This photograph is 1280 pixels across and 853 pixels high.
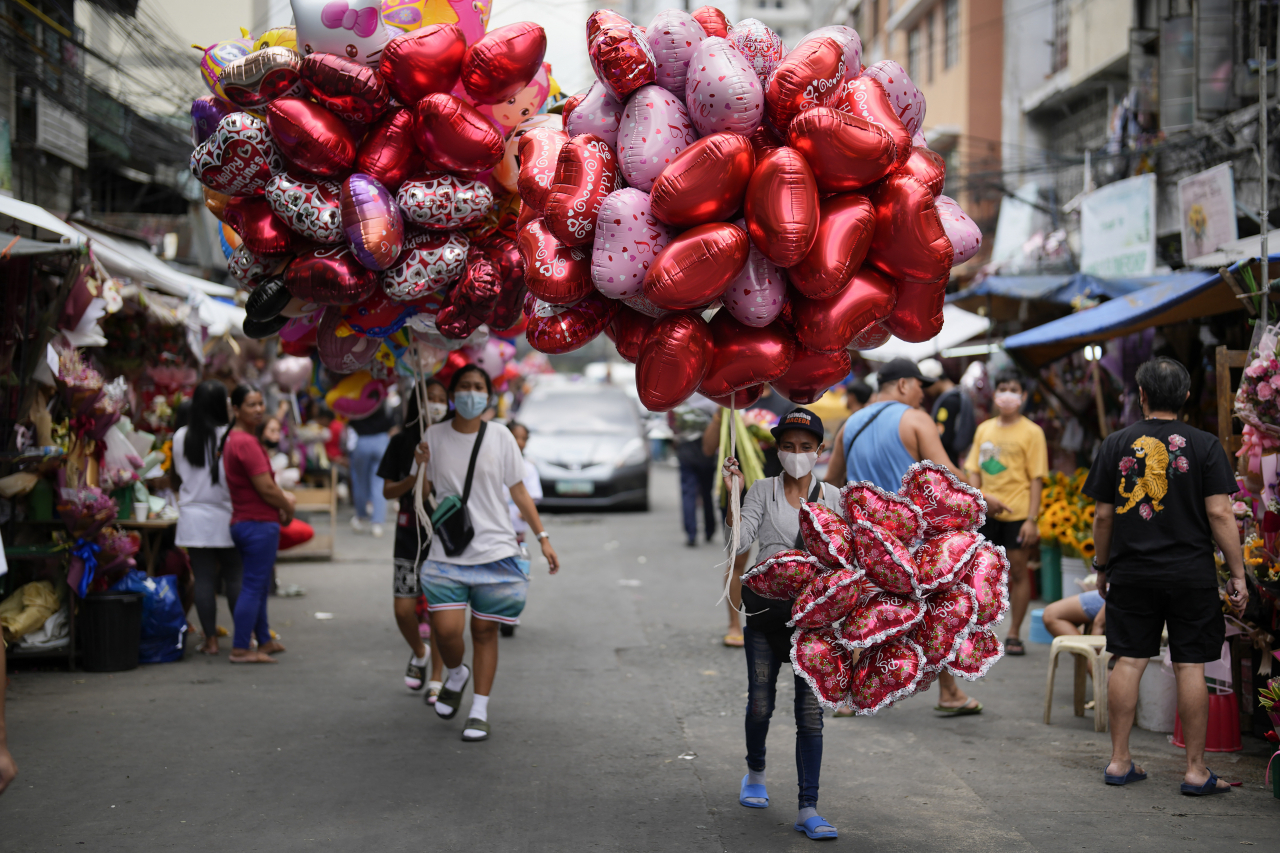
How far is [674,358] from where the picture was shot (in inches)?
148

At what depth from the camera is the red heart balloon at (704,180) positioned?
11.7 feet

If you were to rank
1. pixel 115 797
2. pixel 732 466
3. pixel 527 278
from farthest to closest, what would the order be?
pixel 115 797 < pixel 732 466 < pixel 527 278

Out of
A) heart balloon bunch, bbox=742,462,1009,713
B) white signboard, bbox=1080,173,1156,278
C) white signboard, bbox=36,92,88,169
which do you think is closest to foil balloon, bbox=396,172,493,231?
heart balloon bunch, bbox=742,462,1009,713

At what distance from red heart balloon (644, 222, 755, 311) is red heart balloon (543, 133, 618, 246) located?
0.34 m

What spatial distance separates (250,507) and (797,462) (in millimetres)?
Answer: 4165

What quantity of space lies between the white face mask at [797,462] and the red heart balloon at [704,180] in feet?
3.74

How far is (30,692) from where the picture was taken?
6211 mm

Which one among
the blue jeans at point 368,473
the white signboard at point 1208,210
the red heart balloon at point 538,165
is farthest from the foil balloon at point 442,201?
the blue jeans at point 368,473

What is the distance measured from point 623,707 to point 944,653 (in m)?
2.88

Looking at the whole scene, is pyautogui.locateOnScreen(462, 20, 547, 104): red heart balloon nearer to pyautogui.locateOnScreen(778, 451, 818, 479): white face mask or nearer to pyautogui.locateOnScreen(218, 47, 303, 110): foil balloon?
pyautogui.locateOnScreen(218, 47, 303, 110): foil balloon

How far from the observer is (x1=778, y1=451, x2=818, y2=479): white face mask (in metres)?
4.37

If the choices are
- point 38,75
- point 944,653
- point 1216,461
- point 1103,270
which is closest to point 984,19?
point 1103,270

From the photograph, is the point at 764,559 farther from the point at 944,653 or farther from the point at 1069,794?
the point at 1069,794

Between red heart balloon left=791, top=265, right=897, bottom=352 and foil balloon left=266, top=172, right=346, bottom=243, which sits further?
foil balloon left=266, top=172, right=346, bottom=243
